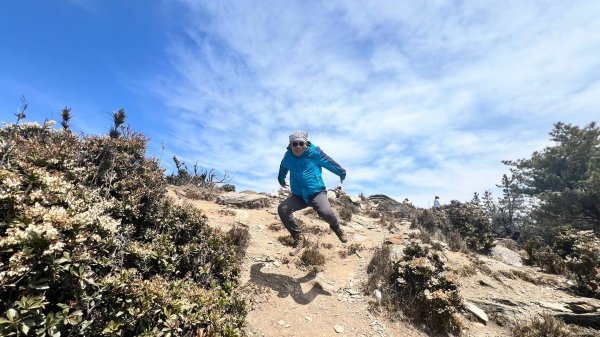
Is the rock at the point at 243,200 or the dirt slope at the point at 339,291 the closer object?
the dirt slope at the point at 339,291

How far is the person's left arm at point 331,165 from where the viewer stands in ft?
22.2

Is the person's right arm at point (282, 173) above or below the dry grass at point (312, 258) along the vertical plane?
above

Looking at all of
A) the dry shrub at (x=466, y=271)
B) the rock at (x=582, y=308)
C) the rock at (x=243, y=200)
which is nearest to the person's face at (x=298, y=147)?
the dry shrub at (x=466, y=271)

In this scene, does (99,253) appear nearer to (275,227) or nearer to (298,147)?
(298,147)

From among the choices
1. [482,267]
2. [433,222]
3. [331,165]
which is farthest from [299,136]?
[433,222]

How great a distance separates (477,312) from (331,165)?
14.1ft

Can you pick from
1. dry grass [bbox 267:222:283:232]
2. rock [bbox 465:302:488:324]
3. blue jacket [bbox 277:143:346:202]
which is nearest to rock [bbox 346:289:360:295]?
blue jacket [bbox 277:143:346:202]

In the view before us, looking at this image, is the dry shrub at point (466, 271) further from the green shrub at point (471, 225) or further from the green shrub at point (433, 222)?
the green shrub at point (433, 222)

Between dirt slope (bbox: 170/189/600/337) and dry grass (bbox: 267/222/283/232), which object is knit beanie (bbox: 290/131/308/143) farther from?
dry grass (bbox: 267/222/283/232)

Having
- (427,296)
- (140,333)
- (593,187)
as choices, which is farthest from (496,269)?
(593,187)

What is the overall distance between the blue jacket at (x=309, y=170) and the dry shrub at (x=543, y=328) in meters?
4.39

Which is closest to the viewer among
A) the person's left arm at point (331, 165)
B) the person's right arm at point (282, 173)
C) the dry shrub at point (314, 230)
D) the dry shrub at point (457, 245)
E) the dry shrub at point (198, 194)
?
the person's left arm at point (331, 165)

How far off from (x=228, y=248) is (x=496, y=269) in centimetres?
804

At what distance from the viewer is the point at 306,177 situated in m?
6.58
